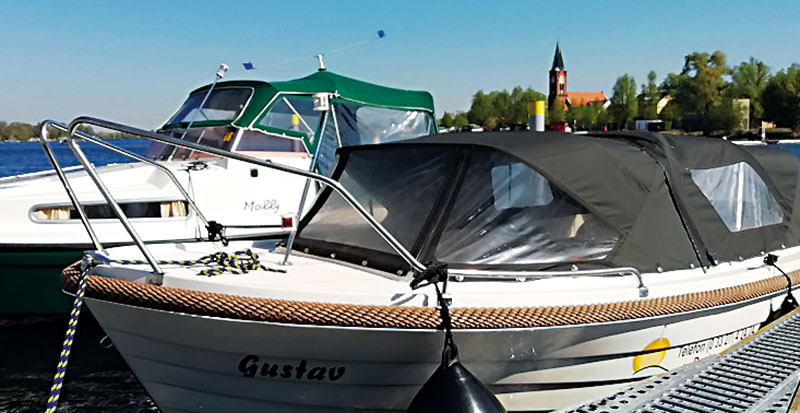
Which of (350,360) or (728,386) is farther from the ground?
(350,360)

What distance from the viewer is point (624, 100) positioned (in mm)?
88250

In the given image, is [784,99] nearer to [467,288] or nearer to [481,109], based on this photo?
[481,109]

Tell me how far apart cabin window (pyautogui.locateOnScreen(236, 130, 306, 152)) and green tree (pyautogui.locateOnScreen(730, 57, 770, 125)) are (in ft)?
287

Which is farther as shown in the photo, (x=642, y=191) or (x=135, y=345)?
(x=642, y=191)

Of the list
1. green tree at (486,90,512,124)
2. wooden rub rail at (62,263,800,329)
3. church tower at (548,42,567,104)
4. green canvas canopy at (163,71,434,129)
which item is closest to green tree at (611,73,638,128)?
green tree at (486,90,512,124)

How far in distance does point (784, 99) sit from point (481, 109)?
37.2 m

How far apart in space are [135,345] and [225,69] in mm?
6115

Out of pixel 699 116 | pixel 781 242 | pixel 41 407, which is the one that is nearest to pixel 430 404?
pixel 781 242

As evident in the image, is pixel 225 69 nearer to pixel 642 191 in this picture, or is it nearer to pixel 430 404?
pixel 642 191

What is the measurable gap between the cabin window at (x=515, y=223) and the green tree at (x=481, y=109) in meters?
93.2

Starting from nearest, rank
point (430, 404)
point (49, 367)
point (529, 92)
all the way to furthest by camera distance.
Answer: point (430, 404)
point (49, 367)
point (529, 92)

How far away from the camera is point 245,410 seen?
13.0ft

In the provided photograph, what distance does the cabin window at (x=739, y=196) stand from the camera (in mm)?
4930

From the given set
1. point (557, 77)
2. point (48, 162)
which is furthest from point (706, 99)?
point (48, 162)
